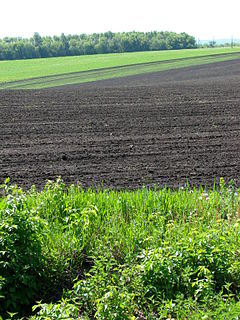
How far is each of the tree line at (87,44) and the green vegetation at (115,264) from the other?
70723 mm

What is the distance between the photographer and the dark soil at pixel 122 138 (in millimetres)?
10997

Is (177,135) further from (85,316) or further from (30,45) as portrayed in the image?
(30,45)

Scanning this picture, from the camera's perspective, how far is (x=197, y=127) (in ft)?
51.0

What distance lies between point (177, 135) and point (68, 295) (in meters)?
9.19

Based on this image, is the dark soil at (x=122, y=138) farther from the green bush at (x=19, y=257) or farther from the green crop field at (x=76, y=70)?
the green crop field at (x=76, y=70)

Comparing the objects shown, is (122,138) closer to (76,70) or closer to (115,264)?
(115,264)

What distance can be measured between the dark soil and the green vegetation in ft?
9.55

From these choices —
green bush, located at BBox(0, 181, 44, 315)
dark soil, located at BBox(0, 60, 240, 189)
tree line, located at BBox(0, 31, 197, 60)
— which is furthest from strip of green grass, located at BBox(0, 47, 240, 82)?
green bush, located at BBox(0, 181, 44, 315)

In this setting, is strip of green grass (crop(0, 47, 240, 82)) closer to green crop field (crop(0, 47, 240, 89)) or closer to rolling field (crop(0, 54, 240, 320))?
green crop field (crop(0, 47, 240, 89))

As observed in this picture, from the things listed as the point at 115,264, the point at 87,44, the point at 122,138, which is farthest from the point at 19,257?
the point at 87,44

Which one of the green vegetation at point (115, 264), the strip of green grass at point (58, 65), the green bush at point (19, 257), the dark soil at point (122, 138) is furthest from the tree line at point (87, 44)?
A: the green bush at point (19, 257)

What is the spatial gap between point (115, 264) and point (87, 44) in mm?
79063

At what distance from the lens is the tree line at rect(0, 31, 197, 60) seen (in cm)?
7662

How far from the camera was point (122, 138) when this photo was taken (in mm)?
14352
